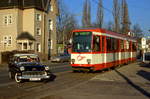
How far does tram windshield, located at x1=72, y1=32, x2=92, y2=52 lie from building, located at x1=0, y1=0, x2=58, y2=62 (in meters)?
25.7

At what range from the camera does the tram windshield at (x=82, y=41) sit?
19.0 metres

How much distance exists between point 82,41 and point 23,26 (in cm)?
2983

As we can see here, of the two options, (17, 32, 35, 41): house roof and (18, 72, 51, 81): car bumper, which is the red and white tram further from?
(17, 32, 35, 41): house roof

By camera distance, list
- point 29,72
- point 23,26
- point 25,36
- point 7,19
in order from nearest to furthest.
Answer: point 29,72
point 25,36
point 7,19
point 23,26

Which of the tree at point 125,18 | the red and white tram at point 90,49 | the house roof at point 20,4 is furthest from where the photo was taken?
the tree at point 125,18

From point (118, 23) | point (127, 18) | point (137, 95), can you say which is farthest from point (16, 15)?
point (137, 95)

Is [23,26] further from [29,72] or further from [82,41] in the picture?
[29,72]

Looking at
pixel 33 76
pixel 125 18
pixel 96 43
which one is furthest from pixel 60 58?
pixel 33 76

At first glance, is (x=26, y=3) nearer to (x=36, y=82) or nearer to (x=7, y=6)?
(x=7, y=6)

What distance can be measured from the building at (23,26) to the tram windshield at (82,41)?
84.2ft

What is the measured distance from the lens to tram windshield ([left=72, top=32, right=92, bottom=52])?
748 inches

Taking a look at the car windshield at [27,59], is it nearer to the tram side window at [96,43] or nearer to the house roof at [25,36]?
the tram side window at [96,43]

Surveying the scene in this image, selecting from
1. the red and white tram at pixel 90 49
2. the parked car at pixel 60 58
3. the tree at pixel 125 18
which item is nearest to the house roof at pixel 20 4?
the parked car at pixel 60 58

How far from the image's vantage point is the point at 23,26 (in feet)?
155
